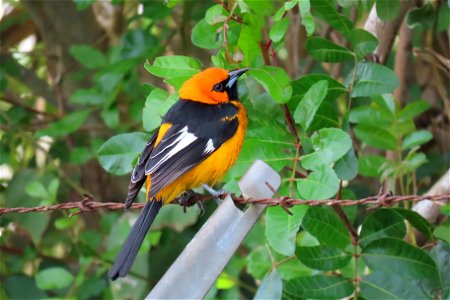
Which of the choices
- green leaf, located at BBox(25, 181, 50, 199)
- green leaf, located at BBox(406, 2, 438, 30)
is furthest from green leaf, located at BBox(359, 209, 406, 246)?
green leaf, located at BBox(25, 181, 50, 199)

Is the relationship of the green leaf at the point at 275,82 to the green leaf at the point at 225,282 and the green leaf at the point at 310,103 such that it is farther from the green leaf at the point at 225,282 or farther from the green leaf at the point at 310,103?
the green leaf at the point at 225,282

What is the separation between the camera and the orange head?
3.84 m

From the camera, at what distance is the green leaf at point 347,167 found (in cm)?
352

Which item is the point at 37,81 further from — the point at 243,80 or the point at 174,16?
the point at 243,80

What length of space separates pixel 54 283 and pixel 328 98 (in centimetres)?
196

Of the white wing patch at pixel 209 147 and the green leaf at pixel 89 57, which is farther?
the green leaf at pixel 89 57

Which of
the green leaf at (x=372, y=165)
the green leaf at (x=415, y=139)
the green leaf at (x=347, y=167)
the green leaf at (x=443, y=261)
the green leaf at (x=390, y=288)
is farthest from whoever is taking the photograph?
the green leaf at (x=372, y=165)

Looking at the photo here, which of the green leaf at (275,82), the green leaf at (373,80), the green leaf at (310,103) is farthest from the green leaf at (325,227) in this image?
the green leaf at (373,80)

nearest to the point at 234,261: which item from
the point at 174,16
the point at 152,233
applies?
the point at 152,233

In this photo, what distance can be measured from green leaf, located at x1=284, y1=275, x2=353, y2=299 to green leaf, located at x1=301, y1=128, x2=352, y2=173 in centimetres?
44

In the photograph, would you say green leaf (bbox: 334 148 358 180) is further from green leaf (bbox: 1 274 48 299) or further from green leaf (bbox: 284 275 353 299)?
green leaf (bbox: 1 274 48 299)

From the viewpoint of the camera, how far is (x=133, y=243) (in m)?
3.02

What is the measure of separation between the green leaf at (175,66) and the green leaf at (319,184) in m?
0.67

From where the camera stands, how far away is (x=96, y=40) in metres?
6.43
